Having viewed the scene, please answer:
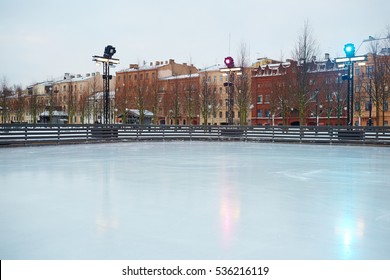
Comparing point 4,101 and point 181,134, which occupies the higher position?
point 4,101

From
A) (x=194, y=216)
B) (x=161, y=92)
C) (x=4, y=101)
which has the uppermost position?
(x=161, y=92)

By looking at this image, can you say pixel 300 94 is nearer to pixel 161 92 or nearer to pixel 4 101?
pixel 4 101

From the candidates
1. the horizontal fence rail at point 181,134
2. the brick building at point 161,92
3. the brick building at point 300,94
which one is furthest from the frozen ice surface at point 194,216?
the brick building at point 161,92

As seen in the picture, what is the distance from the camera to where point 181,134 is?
104 ft

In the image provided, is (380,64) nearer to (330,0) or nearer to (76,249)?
(330,0)

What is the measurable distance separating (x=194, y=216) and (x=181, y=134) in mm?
26071

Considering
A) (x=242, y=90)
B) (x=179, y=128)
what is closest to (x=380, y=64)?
(x=242, y=90)

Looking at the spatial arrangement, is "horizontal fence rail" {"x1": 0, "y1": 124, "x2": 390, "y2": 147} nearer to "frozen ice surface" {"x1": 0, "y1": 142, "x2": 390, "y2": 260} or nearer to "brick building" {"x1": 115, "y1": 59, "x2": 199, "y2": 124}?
"frozen ice surface" {"x1": 0, "y1": 142, "x2": 390, "y2": 260}

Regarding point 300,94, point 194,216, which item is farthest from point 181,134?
point 194,216

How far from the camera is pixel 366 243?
171 inches

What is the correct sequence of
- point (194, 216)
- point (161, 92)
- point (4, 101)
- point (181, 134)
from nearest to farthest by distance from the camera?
point (194, 216)
point (181, 134)
point (4, 101)
point (161, 92)

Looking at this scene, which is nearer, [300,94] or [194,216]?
[194,216]

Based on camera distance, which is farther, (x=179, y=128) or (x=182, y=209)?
(x=179, y=128)
